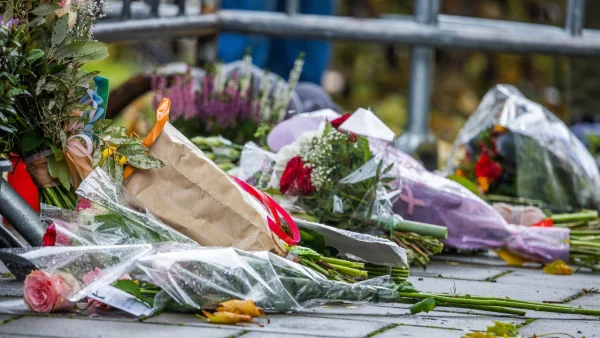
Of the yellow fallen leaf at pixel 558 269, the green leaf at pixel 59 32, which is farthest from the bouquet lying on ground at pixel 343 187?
the green leaf at pixel 59 32

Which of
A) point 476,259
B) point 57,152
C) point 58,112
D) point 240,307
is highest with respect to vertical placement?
point 58,112

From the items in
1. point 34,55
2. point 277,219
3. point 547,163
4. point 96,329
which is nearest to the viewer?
point 96,329

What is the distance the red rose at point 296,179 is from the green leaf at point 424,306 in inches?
39.8

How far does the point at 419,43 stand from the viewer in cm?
640

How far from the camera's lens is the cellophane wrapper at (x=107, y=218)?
3.05 m

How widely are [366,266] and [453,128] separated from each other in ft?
26.4

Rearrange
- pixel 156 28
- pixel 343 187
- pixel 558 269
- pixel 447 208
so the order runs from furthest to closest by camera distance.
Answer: pixel 156 28 < pixel 447 208 < pixel 558 269 < pixel 343 187

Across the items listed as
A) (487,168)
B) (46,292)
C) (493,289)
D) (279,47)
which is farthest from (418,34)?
(46,292)

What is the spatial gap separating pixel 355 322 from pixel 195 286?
41cm

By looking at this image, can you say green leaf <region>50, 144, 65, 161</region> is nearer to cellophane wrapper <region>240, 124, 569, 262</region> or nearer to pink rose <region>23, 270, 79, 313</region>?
pink rose <region>23, 270, 79, 313</region>

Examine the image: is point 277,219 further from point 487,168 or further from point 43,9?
point 487,168

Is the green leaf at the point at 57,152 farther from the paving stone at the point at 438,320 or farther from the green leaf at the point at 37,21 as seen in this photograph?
the paving stone at the point at 438,320

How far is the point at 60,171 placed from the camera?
319cm

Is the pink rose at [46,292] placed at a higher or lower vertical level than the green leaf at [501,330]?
higher
